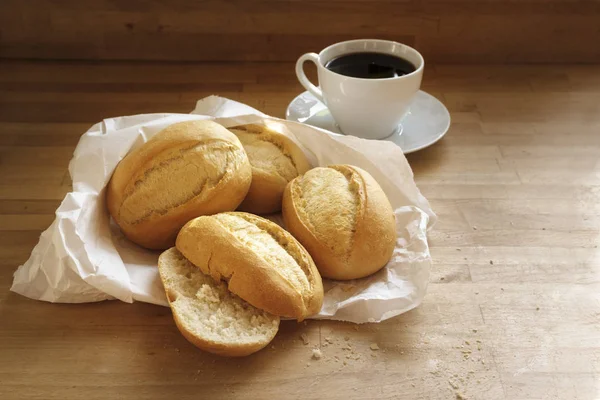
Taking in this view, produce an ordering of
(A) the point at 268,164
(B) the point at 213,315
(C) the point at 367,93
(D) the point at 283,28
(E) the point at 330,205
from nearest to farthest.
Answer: (B) the point at 213,315 < (E) the point at 330,205 < (A) the point at 268,164 < (C) the point at 367,93 < (D) the point at 283,28

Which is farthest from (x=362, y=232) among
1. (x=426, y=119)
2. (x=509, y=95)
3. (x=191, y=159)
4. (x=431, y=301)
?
(x=509, y=95)

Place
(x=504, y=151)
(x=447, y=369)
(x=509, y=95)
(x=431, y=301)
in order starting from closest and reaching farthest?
(x=447, y=369) < (x=431, y=301) < (x=504, y=151) < (x=509, y=95)

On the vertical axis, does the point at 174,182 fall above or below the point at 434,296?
above

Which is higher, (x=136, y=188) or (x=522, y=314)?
(x=136, y=188)

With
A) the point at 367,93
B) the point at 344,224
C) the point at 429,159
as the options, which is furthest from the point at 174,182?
the point at 429,159

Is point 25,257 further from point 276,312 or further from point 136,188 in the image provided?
point 276,312

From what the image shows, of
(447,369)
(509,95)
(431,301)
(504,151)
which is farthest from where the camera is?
(509,95)

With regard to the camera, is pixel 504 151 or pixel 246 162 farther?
pixel 504 151

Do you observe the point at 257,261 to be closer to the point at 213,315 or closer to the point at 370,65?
the point at 213,315
